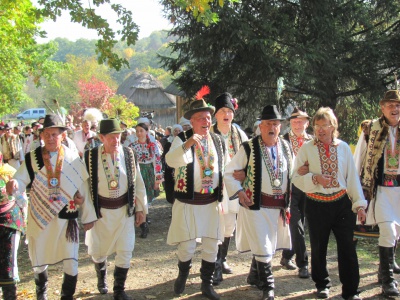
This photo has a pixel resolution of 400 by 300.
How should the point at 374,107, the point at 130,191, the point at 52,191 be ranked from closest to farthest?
the point at 52,191 < the point at 130,191 < the point at 374,107

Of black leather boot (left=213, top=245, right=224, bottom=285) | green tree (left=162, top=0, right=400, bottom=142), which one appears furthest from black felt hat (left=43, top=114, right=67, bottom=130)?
green tree (left=162, top=0, right=400, bottom=142)

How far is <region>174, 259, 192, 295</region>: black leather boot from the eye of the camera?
575 centimetres

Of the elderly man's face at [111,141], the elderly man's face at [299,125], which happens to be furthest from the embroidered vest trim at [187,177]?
the elderly man's face at [299,125]

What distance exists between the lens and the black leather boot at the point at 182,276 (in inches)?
226

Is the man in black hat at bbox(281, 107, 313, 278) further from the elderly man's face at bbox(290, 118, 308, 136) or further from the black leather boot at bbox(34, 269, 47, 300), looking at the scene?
the black leather boot at bbox(34, 269, 47, 300)

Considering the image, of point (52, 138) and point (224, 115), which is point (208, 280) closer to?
point (224, 115)

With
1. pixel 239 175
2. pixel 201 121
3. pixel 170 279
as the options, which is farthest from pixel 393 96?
pixel 170 279

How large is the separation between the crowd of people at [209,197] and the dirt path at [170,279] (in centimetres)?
20

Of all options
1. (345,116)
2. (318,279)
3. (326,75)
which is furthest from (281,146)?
(345,116)

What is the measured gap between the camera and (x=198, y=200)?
5.67 m

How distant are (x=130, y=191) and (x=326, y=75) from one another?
25.6ft

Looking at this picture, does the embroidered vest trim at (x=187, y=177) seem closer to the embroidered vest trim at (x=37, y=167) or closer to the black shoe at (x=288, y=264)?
the embroidered vest trim at (x=37, y=167)

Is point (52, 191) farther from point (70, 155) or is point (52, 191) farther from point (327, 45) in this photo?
point (327, 45)

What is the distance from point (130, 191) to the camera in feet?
18.5
